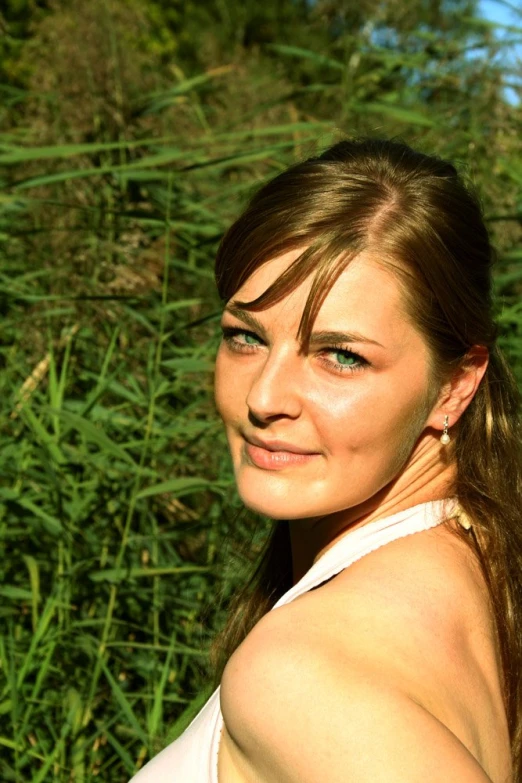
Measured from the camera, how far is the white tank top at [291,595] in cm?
152

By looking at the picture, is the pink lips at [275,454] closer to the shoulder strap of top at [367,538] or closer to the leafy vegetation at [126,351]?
the shoulder strap of top at [367,538]

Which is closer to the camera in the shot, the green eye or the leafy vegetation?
the green eye

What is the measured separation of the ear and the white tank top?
0.16m

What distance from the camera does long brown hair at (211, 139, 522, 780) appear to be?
1.68 m

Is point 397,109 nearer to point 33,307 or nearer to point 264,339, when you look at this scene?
point 33,307

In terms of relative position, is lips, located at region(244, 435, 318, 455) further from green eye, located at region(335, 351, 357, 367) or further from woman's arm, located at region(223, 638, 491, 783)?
woman's arm, located at region(223, 638, 491, 783)

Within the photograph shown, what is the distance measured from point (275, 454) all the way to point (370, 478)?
0.49 feet

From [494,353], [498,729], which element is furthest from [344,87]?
[498,729]

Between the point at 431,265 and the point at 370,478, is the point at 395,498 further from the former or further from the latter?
the point at 431,265

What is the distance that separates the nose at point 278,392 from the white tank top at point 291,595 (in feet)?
0.69

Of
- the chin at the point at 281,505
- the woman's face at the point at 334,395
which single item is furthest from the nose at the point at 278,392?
the chin at the point at 281,505

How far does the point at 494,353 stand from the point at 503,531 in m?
0.43

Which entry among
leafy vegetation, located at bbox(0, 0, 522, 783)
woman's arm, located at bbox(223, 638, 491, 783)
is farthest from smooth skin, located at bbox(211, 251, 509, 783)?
leafy vegetation, located at bbox(0, 0, 522, 783)

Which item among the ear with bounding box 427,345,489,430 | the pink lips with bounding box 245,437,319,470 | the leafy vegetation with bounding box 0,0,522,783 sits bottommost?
the leafy vegetation with bounding box 0,0,522,783
